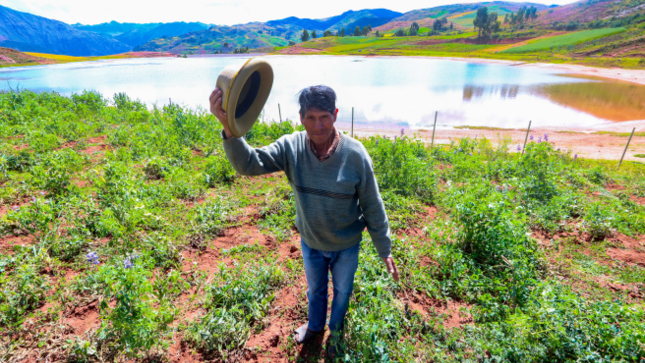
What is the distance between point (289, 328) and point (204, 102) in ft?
62.4

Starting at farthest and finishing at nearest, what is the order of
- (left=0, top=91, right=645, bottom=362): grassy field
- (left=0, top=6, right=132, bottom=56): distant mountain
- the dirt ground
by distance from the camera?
1. (left=0, top=6, right=132, bottom=56): distant mountain
2. the dirt ground
3. (left=0, top=91, right=645, bottom=362): grassy field

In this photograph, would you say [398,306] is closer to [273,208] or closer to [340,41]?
[273,208]

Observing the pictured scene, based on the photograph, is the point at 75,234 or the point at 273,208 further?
the point at 273,208

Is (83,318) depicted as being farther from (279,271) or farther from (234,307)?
(279,271)

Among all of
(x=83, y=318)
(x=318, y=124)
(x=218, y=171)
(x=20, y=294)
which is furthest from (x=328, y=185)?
(x=218, y=171)

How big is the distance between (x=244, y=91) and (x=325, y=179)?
773 millimetres

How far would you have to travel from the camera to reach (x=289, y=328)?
279 centimetres

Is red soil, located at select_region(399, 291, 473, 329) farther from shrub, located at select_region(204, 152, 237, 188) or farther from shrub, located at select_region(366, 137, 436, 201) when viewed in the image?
shrub, located at select_region(204, 152, 237, 188)

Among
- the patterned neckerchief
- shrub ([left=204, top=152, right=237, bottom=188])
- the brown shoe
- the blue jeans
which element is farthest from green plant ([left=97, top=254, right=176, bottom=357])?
shrub ([left=204, top=152, right=237, bottom=188])

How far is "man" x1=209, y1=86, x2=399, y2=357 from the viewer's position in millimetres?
1801

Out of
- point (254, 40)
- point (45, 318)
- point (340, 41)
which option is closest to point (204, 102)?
point (45, 318)

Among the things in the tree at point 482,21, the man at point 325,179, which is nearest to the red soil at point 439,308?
the man at point 325,179

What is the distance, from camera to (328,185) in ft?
6.23

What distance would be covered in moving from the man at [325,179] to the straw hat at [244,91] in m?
0.06
